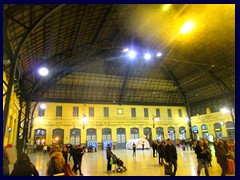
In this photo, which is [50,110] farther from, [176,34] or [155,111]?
[176,34]

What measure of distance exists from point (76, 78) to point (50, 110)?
7674 mm

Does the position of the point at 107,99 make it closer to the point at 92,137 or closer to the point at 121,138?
the point at 92,137

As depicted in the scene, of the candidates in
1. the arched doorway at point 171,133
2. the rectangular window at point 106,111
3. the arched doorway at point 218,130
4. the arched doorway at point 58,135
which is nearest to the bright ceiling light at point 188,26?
the arched doorway at point 58,135

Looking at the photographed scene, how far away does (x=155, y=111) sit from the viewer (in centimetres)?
4084

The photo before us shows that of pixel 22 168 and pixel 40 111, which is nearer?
pixel 22 168

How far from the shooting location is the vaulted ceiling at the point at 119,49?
7.35 metres

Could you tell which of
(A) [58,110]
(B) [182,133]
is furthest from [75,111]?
(B) [182,133]

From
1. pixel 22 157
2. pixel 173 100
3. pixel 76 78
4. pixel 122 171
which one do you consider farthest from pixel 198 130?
pixel 22 157

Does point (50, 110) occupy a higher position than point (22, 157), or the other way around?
point (50, 110)

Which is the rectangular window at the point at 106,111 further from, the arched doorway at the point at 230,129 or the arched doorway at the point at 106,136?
the arched doorway at the point at 230,129

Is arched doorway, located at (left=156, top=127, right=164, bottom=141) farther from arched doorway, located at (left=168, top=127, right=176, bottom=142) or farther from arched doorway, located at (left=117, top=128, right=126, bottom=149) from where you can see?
arched doorway, located at (left=117, top=128, right=126, bottom=149)

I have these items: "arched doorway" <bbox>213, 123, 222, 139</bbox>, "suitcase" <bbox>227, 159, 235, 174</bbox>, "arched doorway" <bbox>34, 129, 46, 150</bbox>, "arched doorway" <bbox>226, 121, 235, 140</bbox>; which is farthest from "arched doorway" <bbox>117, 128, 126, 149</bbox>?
"suitcase" <bbox>227, 159, 235, 174</bbox>

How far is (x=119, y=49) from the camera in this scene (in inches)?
690

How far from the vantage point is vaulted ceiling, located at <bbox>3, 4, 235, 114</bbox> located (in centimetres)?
735
